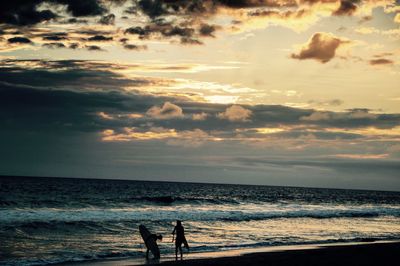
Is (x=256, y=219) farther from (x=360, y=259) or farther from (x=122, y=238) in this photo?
(x=360, y=259)

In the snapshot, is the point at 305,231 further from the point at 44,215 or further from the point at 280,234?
the point at 44,215

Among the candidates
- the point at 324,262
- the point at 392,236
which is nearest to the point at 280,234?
the point at 392,236

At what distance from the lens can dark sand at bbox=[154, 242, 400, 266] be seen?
1789 cm

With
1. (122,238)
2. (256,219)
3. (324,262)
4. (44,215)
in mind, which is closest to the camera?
(324,262)

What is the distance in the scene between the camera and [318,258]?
19.3m

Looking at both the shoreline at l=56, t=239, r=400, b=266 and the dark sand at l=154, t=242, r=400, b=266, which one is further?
the shoreline at l=56, t=239, r=400, b=266

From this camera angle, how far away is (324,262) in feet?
59.8

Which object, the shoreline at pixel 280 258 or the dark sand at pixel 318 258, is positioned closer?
the dark sand at pixel 318 258

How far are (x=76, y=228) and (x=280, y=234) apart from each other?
13.3m

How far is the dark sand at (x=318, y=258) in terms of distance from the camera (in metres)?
17.9

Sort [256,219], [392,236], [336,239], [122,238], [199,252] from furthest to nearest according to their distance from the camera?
[256,219] → [392,236] → [336,239] → [122,238] → [199,252]

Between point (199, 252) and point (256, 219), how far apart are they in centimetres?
1960

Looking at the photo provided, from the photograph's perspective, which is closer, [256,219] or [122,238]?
[122,238]

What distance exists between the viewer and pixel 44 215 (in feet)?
122
